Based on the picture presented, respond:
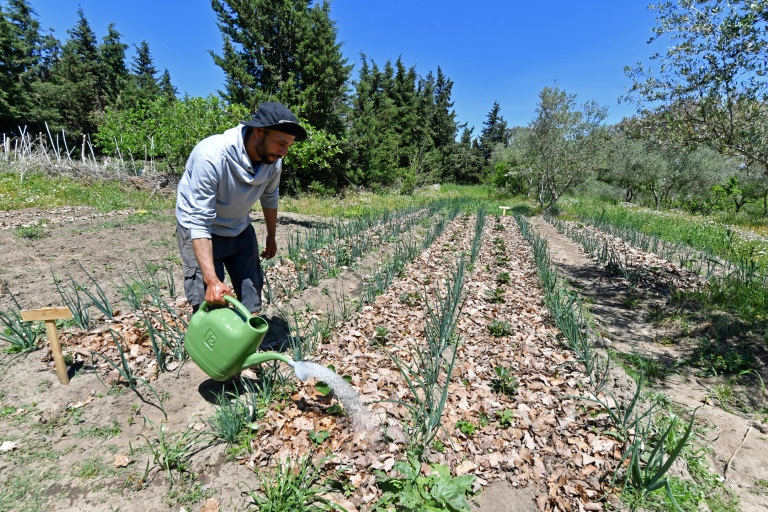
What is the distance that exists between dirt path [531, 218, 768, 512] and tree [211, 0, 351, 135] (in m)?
12.5

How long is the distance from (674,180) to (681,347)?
68.3ft

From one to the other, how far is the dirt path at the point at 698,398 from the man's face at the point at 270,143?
277cm

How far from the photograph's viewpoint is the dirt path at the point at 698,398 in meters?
1.95

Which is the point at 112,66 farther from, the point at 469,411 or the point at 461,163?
the point at 469,411

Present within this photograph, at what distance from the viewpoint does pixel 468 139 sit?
131 ft

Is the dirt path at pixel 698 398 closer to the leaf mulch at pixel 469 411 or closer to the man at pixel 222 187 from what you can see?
the leaf mulch at pixel 469 411

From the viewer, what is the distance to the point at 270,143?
2.12 m

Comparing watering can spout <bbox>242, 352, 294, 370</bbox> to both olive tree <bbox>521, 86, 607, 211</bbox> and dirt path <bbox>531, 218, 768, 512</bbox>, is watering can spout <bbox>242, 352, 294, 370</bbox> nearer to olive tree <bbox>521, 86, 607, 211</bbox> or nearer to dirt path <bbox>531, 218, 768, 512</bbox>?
dirt path <bbox>531, 218, 768, 512</bbox>

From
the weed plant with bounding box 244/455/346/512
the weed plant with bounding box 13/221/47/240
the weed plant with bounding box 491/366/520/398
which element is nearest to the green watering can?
the weed plant with bounding box 244/455/346/512

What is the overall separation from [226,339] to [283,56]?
52.8 ft

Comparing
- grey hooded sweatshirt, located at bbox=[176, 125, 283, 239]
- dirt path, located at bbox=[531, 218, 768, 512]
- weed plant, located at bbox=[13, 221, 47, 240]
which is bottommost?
dirt path, located at bbox=[531, 218, 768, 512]

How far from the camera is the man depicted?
202cm

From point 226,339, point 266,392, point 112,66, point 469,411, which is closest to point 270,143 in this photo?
point 226,339

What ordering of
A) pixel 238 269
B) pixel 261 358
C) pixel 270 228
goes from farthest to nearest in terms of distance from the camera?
1. pixel 270 228
2. pixel 238 269
3. pixel 261 358
